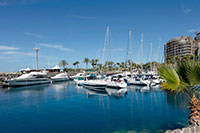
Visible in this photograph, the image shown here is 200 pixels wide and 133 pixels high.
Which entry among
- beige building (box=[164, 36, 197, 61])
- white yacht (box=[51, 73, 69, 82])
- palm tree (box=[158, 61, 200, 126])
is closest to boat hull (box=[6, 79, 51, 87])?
white yacht (box=[51, 73, 69, 82])

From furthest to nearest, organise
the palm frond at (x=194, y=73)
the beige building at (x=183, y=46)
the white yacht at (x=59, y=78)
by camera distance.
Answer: the beige building at (x=183, y=46) → the white yacht at (x=59, y=78) → the palm frond at (x=194, y=73)

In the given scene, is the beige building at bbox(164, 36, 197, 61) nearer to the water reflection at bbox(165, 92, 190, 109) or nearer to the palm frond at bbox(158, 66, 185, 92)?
the water reflection at bbox(165, 92, 190, 109)

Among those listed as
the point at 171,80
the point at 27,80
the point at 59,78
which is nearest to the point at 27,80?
the point at 27,80

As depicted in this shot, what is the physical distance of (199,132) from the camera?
825cm

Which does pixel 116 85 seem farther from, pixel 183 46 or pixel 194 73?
pixel 183 46

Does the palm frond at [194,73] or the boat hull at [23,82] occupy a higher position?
the palm frond at [194,73]

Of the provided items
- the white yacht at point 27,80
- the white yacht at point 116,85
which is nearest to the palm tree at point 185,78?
the white yacht at point 116,85

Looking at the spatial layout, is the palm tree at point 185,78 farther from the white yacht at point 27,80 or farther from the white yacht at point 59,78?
the white yacht at point 59,78

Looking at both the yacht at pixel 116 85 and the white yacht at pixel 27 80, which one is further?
the white yacht at pixel 27 80

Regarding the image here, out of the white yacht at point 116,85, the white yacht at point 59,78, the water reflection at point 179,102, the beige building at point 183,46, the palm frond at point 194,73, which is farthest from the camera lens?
the beige building at point 183,46

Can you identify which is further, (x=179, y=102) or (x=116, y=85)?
(x=116, y=85)

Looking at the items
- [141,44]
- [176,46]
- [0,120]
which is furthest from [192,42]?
[0,120]

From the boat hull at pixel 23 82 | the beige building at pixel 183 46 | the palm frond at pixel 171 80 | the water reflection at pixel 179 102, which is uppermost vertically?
the beige building at pixel 183 46

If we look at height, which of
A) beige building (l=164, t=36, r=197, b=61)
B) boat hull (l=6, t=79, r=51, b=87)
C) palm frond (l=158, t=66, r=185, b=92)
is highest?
beige building (l=164, t=36, r=197, b=61)
